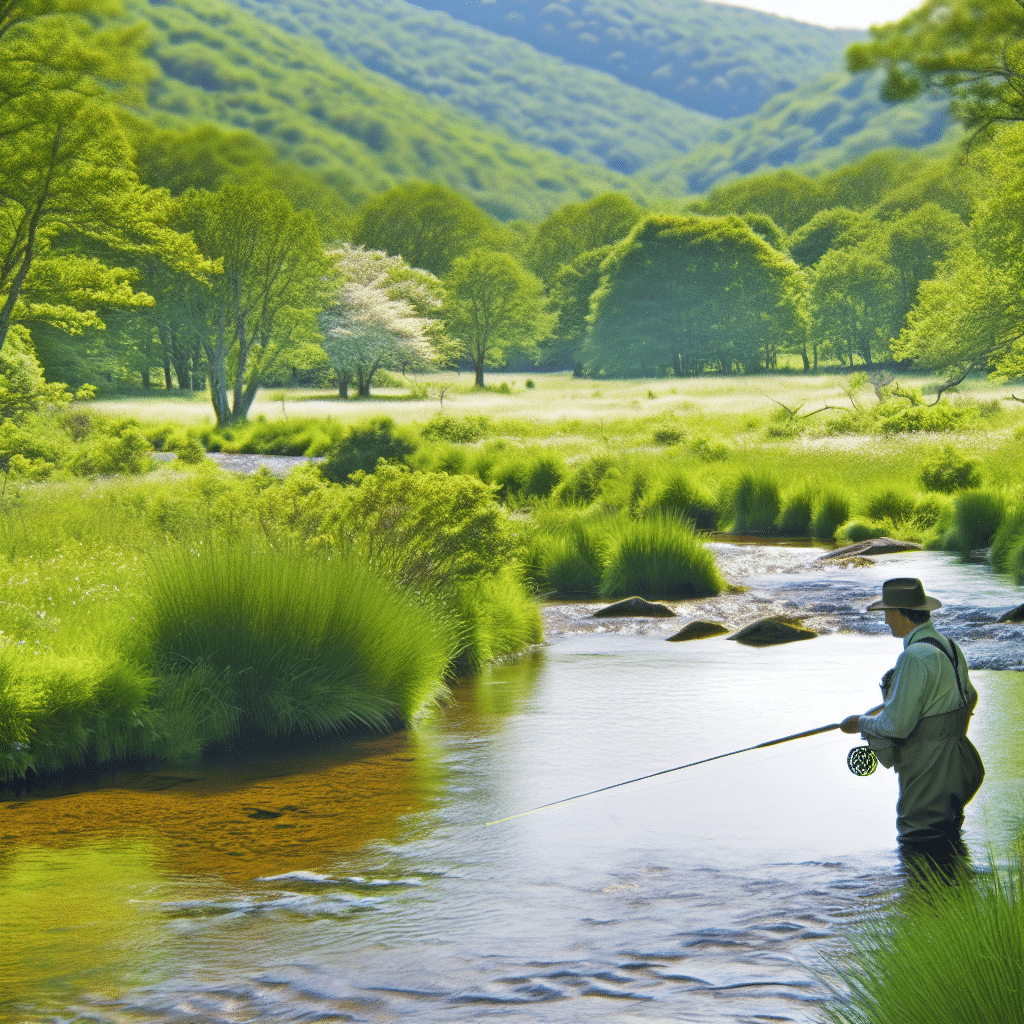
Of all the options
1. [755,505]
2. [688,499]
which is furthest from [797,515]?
[688,499]

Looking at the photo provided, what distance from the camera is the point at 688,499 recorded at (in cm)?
2459

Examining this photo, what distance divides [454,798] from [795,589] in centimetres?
1000

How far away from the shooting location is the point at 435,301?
2869 inches

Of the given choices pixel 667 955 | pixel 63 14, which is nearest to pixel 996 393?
pixel 63 14

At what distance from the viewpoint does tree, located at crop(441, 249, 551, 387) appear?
78812mm

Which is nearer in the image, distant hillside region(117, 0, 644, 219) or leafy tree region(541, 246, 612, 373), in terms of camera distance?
leafy tree region(541, 246, 612, 373)

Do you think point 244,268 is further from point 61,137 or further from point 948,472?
point 948,472

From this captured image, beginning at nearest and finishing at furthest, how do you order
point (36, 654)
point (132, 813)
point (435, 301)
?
1. point (132, 813)
2. point (36, 654)
3. point (435, 301)

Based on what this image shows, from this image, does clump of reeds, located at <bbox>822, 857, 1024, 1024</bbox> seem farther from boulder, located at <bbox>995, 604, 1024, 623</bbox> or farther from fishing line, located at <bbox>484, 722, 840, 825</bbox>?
boulder, located at <bbox>995, 604, 1024, 623</bbox>

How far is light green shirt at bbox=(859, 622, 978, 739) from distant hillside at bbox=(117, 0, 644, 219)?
78.1 m

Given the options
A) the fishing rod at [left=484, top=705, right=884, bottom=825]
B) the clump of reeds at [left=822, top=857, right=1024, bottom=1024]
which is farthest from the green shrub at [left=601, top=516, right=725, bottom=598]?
the clump of reeds at [left=822, top=857, right=1024, bottom=1024]

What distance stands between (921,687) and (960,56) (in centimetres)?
1828

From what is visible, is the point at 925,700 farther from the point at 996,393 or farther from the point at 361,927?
the point at 996,393

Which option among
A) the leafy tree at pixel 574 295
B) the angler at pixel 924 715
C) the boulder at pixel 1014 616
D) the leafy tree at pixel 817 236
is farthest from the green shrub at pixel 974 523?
the leafy tree at pixel 574 295
